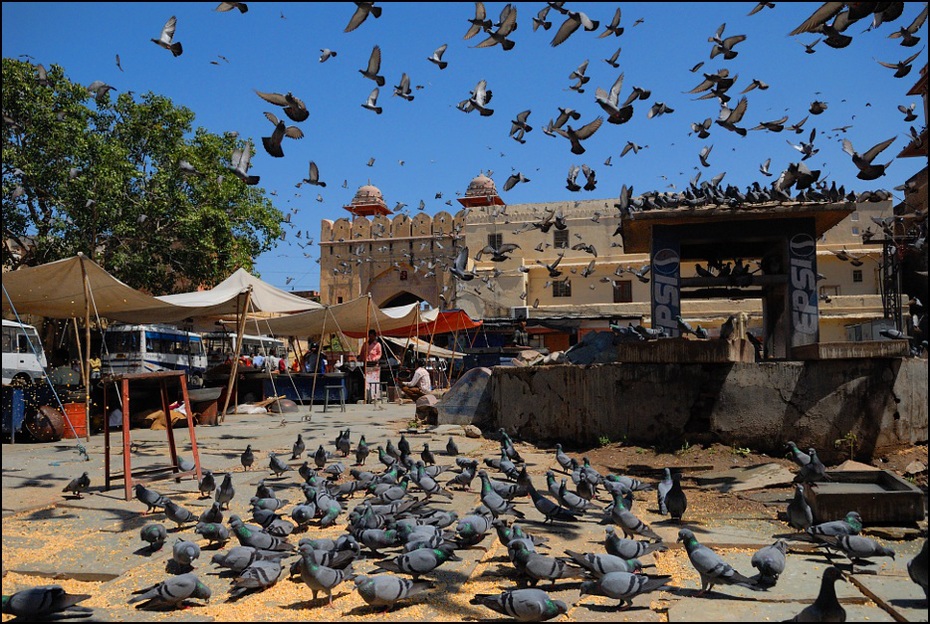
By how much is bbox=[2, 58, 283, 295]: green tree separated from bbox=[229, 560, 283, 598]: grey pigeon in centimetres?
1813

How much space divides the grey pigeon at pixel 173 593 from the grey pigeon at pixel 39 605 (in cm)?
35

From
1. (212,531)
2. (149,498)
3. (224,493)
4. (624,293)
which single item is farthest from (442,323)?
(212,531)

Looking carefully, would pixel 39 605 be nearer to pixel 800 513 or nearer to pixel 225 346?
pixel 800 513

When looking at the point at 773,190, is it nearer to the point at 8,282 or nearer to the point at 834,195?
the point at 834,195

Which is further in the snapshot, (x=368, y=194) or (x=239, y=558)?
(x=368, y=194)

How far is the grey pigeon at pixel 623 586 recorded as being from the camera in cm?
355

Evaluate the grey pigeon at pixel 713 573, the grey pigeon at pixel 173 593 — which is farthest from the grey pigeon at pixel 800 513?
the grey pigeon at pixel 173 593

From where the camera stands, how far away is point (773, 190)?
955 cm

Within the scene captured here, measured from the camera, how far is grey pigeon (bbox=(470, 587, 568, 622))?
11.1ft

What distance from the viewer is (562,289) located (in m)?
37.1

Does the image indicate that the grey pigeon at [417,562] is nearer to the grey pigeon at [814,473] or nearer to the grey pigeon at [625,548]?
the grey pigeon at [625,548]

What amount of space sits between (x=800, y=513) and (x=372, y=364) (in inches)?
668

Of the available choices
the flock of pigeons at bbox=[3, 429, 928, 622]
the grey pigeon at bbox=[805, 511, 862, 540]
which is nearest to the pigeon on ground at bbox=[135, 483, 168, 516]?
the flock of pigeons at bbox=[3, 429, 928, 622]

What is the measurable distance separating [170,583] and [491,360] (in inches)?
583
